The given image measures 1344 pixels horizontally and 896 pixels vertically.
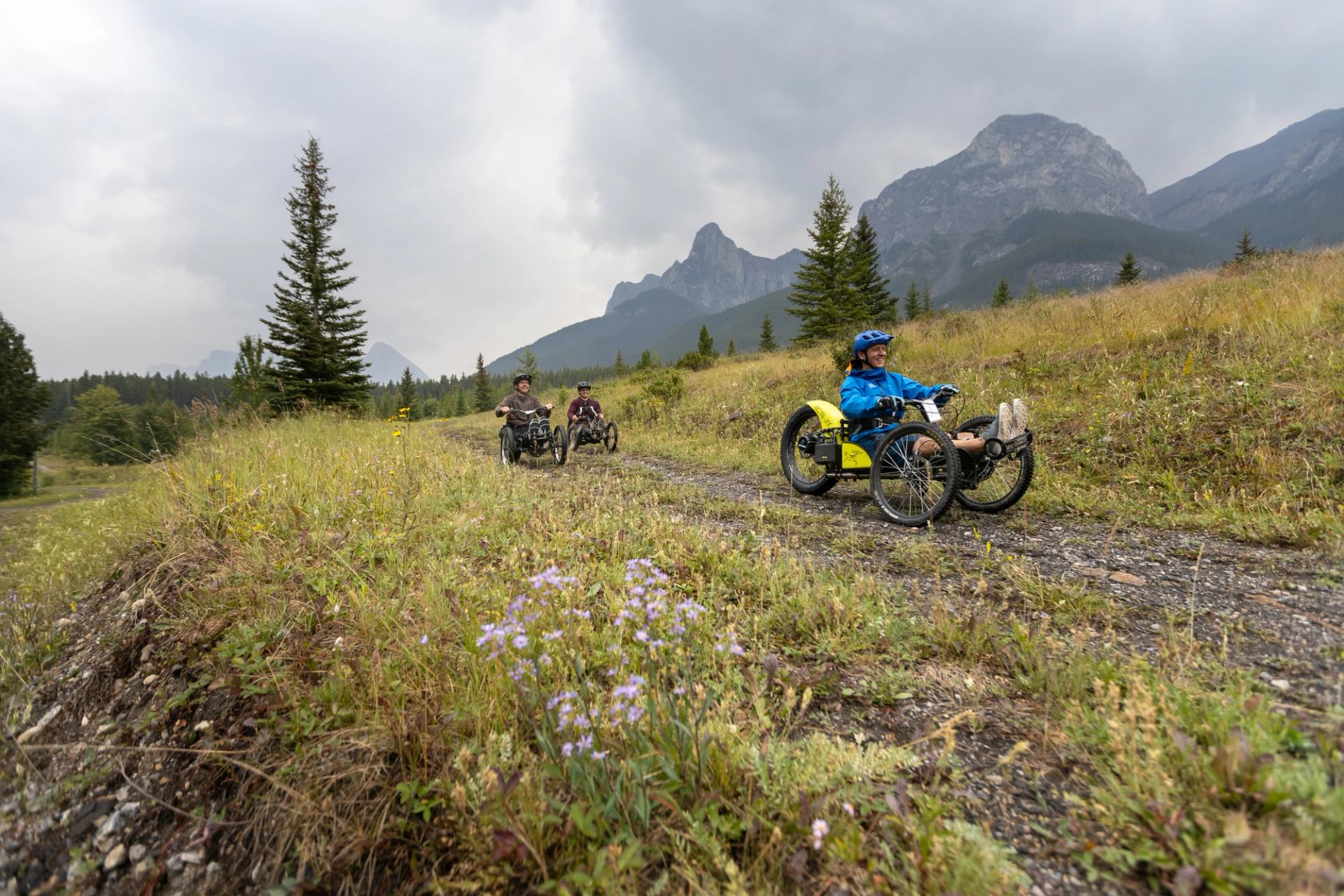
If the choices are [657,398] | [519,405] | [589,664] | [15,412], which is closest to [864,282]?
[657,398]

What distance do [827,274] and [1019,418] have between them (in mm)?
26386

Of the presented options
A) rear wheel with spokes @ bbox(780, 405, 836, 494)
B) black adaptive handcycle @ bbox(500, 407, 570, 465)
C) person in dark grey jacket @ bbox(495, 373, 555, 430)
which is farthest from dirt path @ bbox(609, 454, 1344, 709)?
person in dark grey jacket @ bbox(495, 373, 555, 430)

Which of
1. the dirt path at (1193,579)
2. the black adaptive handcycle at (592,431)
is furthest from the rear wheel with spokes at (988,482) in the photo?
the black adaptive handcycle at (592,431)

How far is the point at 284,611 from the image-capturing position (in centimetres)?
264

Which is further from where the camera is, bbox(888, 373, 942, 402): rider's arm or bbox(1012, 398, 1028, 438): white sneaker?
bbox(888, 373, 942, 402): rider's arm

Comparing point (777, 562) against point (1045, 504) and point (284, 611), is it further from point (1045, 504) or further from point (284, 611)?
point (1045, 504)

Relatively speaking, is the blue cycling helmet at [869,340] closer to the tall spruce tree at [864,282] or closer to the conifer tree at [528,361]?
the conifer tree at [528,361]

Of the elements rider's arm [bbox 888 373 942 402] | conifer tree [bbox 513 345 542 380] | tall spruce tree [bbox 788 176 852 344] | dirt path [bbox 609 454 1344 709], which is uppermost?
tall spruce tree [bbox 788 176 852 344]

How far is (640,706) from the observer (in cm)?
166

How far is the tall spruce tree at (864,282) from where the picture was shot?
2809cm

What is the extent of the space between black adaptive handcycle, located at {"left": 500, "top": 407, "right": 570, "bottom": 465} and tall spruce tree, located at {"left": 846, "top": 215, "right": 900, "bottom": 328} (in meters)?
19.6

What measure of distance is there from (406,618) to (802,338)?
88.9 ft

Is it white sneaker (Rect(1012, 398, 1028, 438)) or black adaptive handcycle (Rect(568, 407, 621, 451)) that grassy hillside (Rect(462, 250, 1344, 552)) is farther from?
white sneaker (Rect(1012, 398, 1028, 438))

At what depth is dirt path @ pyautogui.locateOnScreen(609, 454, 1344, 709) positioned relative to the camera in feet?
6.53
